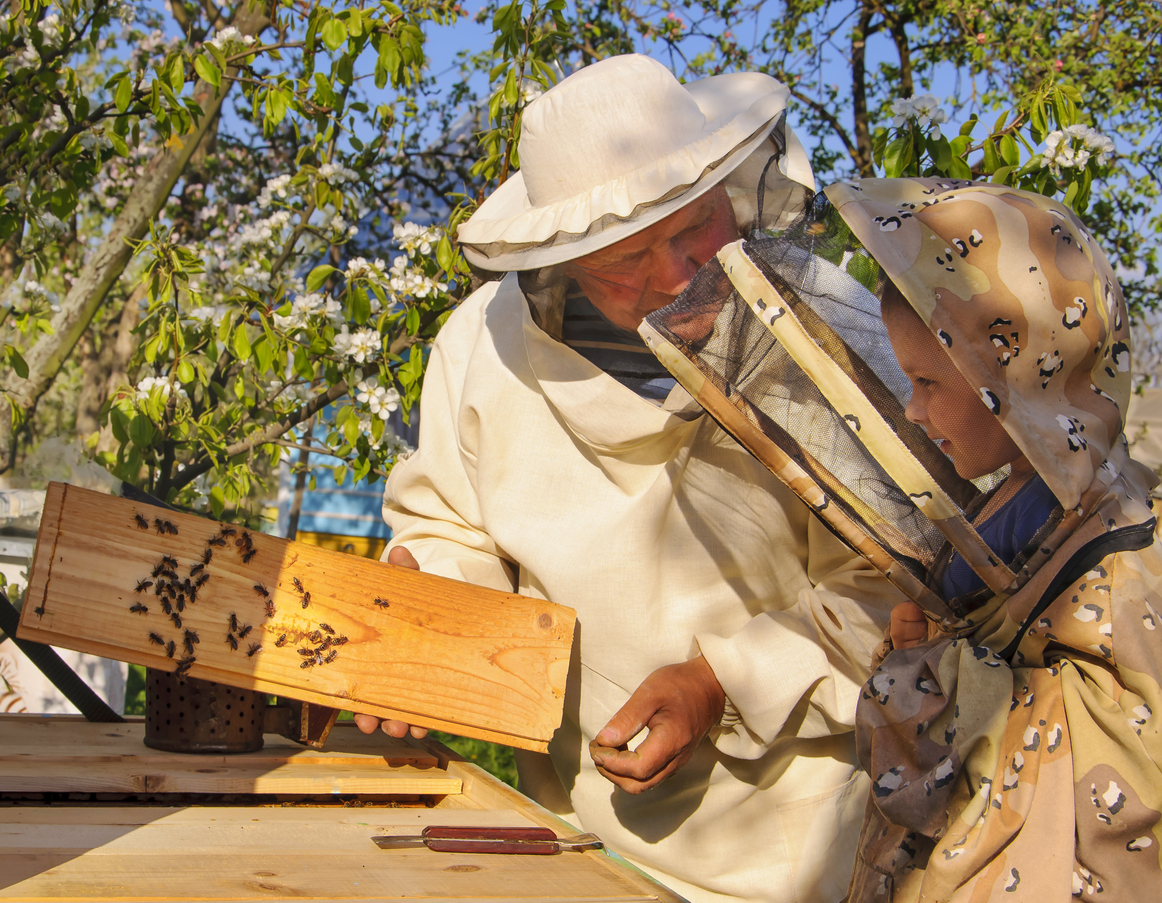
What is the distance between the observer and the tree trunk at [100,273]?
125 inches

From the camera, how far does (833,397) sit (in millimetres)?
1132

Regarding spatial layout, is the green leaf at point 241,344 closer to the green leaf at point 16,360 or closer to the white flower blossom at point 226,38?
the green leaf at point 16,360

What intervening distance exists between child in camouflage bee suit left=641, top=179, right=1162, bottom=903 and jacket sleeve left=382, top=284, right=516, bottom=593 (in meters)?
0.86

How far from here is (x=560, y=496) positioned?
1842 mm

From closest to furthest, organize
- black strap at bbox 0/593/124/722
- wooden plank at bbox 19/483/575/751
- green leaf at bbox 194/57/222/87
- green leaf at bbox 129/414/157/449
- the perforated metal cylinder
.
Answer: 1. wooden plank at bbox 19/483/575/751
2. the perforated metal cylinder
3. black strap at bbox 0/593/124/722
4. green leaf at bbox 194/57/222/87
5. green leaf at bbox 129/414/157/449

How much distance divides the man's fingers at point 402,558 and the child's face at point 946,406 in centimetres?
98

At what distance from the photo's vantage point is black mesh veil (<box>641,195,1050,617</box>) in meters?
1.13

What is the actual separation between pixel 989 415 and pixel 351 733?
131 cm

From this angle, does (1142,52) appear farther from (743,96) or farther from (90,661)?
(90,661)

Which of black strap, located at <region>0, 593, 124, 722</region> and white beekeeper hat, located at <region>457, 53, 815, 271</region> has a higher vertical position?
white beekeeper hat, located at <region>457, 53, 815, 271</region>

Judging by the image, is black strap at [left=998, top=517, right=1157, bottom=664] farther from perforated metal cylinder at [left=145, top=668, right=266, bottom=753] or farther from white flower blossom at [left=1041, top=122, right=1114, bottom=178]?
white flower blossom at [left=1041, top=122, right=1114, bottom=178]

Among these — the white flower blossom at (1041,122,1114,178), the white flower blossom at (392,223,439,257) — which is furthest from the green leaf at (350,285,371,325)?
the white flower blossom at (1041,122,1114,178)

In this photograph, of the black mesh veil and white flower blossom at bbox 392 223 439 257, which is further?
white flower blossom at bbox 392 223 439 257

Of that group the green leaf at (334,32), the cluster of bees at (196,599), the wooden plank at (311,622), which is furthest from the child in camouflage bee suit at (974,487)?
the green leaf at (334,32)
